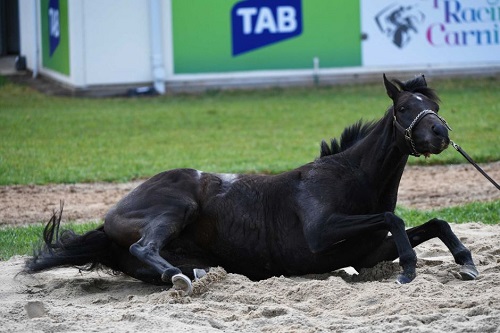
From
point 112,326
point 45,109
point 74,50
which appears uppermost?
point 74,50

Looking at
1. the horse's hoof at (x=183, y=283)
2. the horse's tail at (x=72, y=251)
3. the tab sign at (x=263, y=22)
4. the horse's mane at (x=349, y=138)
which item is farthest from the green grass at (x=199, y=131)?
the horse's hoof at (x=183, y=283)

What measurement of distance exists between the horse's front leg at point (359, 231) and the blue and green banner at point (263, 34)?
577 inches

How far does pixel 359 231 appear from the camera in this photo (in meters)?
6.57

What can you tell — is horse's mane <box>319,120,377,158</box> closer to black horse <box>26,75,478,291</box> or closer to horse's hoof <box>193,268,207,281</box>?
black horse <box>26,75,478,291</box>

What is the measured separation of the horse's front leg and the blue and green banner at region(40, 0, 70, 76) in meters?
15.1

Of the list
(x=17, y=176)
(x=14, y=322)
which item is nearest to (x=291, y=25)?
(x=17, y=176)

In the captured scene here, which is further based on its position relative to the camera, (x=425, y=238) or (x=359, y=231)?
(x=425, y=238)

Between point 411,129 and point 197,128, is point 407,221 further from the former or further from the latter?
point 197,128

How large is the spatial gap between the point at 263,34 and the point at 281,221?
1454 cm

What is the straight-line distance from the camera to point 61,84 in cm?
2208

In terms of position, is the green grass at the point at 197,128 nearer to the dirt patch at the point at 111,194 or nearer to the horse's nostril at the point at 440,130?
the dirt patch at the point at 111,194

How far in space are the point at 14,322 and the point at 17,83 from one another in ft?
58.7

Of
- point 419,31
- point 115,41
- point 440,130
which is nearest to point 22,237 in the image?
point 440,130

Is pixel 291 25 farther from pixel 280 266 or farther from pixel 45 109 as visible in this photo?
pixel 280 266
